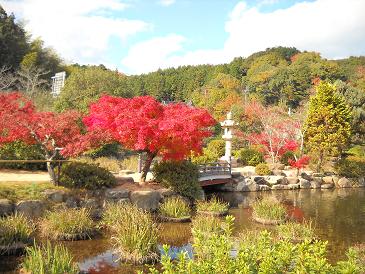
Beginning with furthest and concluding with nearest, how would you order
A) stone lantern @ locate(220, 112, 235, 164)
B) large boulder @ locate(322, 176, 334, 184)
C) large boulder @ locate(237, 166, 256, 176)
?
large boulder @ locate(322, 176, 334, 184)
large boulder @ locate(237, 166, 256, 176)
stone lantern @ locate(220, 112, 235, 164)

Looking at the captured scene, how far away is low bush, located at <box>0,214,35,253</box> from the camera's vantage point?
28.6 ft

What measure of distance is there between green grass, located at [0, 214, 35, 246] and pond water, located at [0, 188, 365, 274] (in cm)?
46

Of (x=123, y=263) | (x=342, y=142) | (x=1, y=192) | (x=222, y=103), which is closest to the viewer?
(x=123, y=263)

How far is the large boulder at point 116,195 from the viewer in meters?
13.2

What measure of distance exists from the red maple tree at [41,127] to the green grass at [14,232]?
3197mm

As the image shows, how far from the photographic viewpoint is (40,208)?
11391 mm

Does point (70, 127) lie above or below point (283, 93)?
below

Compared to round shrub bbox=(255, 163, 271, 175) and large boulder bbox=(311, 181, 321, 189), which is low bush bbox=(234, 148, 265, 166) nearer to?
round shrub bbox=(255, 163, 271, 175)

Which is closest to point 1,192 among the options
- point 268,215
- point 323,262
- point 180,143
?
point 180,143

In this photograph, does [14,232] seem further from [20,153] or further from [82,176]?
[20,153]

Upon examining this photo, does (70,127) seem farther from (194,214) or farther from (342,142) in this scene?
(342,142)

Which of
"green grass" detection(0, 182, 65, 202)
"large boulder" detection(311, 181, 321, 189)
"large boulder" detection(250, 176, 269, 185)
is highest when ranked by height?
"green grass" detection(0, 182, 65, 202)

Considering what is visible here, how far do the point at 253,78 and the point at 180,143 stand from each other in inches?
1525

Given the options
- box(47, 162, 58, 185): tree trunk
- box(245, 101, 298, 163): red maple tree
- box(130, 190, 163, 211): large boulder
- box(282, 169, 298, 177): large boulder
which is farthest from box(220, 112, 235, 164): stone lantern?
box(47, 162, 58, 185): tree trunk
